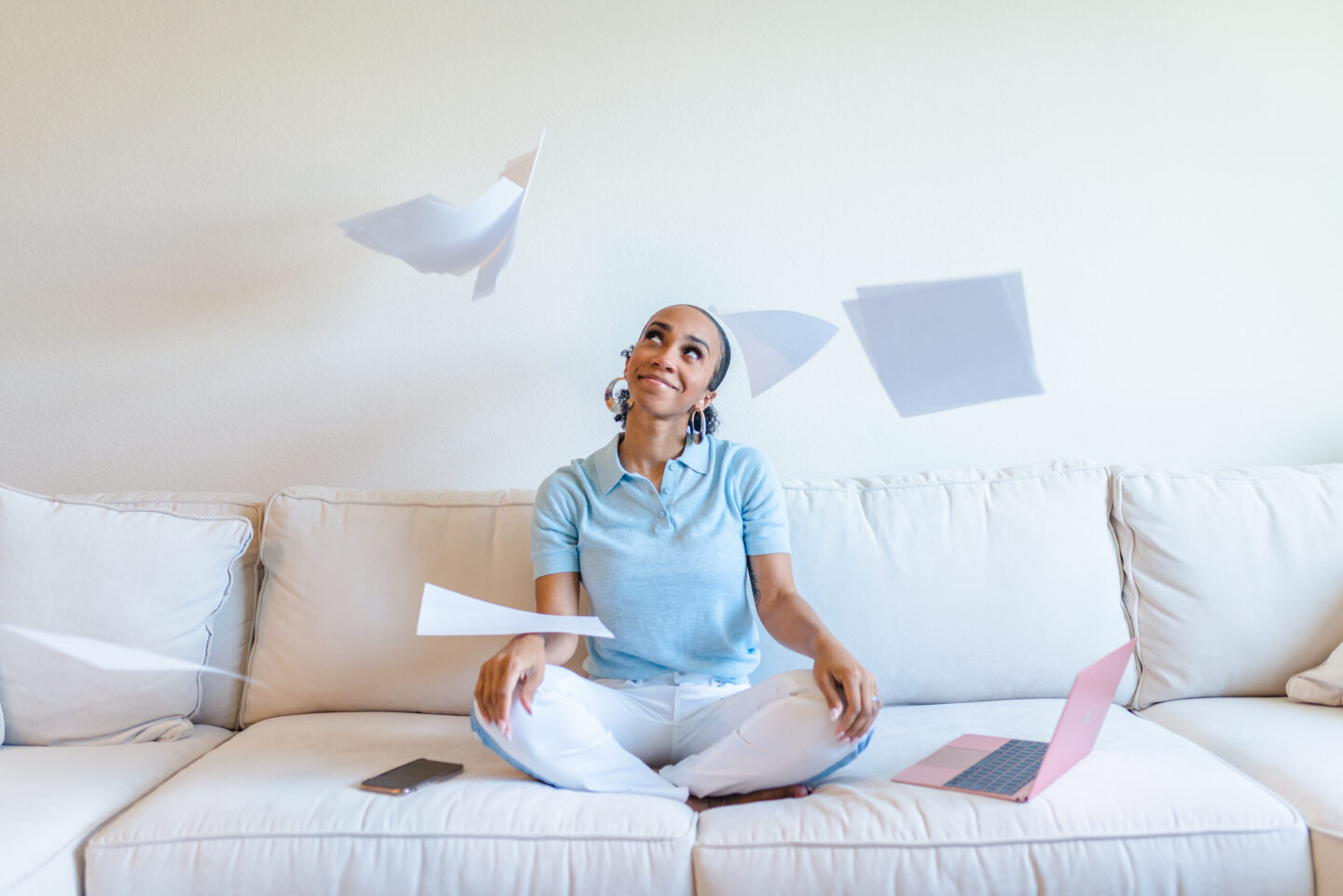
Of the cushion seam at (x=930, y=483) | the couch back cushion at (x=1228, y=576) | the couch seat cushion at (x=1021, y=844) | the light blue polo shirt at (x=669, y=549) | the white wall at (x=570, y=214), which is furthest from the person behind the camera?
the white wall at (x=570, y=214)

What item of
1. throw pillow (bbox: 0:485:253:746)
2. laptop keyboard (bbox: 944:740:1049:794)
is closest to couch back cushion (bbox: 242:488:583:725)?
throw pillow (bbox: 0:485:253:746)

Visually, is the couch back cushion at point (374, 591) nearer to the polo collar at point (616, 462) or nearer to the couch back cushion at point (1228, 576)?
the polo collar at point (616, 462)

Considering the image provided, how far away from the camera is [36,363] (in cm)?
210

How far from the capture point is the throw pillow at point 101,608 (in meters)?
1.63

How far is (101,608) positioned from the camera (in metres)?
1.66

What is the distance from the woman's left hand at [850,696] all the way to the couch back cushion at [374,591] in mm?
581

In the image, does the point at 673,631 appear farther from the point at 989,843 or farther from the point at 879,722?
the point at 989,843

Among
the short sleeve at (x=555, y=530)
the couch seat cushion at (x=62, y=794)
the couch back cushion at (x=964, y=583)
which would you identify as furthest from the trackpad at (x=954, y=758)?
the couch seat cushion at (x=62, y=794)

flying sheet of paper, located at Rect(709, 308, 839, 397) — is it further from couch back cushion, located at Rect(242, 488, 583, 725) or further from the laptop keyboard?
the laptop keyboard

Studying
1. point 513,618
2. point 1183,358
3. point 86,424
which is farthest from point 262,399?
point 1183,358

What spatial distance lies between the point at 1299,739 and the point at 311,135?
7.04 ft

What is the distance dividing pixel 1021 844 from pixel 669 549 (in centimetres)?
68

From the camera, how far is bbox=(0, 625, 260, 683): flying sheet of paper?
164 cm

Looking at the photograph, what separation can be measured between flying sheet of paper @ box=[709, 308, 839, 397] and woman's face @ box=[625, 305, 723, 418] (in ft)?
0.73
